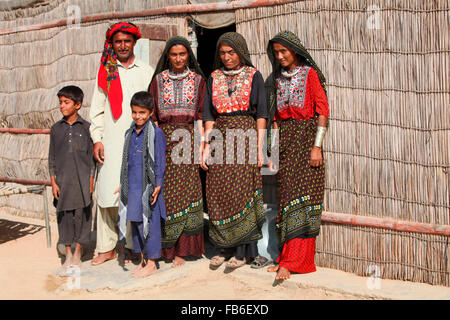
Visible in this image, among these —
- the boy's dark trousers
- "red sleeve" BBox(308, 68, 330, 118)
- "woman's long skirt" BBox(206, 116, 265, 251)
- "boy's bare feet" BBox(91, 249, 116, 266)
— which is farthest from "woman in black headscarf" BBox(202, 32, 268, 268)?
the boy's dark trousers

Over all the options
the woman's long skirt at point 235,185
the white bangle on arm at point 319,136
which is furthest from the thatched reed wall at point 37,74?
the white bangle on arm at point 319,136

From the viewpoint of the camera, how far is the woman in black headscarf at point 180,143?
15.8ft

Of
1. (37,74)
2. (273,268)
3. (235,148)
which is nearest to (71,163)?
(235,148)

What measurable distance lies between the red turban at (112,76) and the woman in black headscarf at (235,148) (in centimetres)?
78

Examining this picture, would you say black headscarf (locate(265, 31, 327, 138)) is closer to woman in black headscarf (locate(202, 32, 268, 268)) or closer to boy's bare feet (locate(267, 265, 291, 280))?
woman in black headscarf (locate(202, 32, 268, 268))

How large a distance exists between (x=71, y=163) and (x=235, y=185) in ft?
4.83

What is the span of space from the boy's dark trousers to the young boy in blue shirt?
0.54 meters

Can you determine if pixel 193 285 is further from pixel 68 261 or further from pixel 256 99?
pixel 256 99

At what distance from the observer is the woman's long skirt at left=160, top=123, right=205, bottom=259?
15.8 feet

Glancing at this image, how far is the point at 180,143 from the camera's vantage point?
4820 millimetres

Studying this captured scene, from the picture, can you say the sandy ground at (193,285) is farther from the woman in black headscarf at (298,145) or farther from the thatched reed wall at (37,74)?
the thatched reed wall at (37,74)

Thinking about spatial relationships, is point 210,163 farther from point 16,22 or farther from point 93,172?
point 16,22
